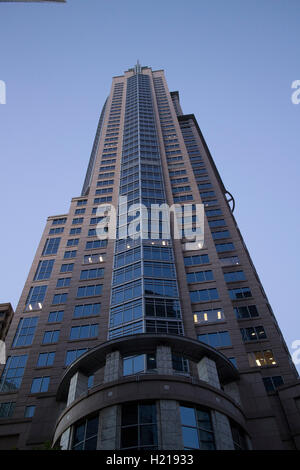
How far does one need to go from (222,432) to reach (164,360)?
589 centimetres

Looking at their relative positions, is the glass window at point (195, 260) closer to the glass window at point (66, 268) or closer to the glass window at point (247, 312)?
the glass window at point (247, 312)

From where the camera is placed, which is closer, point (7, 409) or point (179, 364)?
point (179, 364)

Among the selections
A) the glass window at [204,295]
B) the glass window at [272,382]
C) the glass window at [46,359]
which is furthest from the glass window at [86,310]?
the glass window at [272,382]

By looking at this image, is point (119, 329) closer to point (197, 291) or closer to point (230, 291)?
point (197, 291)

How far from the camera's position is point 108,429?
21625 mm

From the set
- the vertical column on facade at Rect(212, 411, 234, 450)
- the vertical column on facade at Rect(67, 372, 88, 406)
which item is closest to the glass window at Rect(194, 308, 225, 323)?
the vertical column on facade at Rect(212, 411, 234, 450)

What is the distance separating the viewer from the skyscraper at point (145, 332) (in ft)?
76.5

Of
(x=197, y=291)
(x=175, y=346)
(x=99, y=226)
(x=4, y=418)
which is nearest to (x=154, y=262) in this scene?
(x=197, y=291)

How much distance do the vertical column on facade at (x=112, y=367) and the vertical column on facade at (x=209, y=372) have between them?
6411 mm

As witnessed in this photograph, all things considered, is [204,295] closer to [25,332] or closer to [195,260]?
[195,260]

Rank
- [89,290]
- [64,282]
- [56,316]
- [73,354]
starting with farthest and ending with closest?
[64,282] → [89,290] → [56,316] → [73,354]

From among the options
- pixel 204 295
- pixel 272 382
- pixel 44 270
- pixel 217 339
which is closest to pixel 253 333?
pixel 217 339
